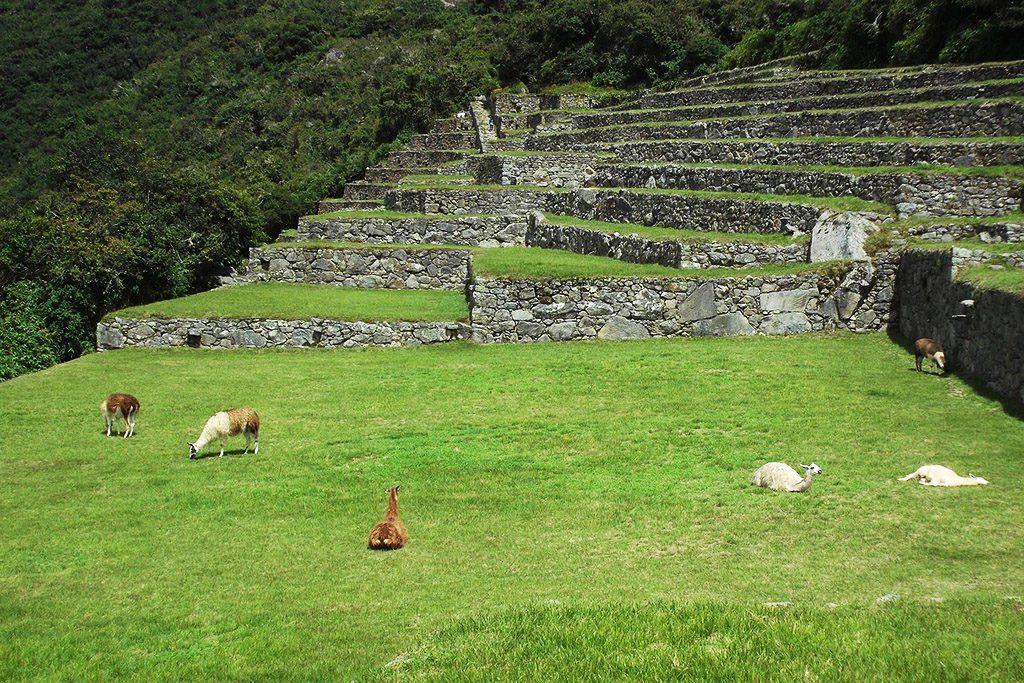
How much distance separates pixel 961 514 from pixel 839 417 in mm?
3445

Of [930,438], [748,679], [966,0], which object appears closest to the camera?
[748,679]

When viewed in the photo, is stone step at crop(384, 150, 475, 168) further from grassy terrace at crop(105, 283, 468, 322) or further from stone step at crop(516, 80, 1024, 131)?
grassy terrace at crop(105, 283, 468, 322)

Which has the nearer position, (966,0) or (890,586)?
(890,586)

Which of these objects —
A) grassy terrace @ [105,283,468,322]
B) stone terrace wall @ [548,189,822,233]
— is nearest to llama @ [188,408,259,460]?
grassy terrace @ [105,283,468,322]

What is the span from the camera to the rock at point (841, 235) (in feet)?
56.5

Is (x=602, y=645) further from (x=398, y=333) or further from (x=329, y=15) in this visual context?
(x=329, y=15)

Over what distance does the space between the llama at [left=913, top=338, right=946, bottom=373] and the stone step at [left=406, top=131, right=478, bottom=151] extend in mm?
31364

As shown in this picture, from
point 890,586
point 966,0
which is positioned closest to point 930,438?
point 890,586

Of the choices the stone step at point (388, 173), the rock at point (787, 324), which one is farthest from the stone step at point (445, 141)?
the rock at point (787, 324)

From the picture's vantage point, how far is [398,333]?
1933 cm

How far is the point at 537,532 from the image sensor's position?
27.8ft

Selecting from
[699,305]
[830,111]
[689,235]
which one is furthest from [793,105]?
[699,305]

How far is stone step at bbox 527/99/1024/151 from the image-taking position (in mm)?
20531

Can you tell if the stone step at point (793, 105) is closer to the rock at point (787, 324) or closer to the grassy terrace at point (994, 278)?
the rock at point (787, 324)
